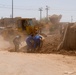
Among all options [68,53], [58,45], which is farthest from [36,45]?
[68,53]

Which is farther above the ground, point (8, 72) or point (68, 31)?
point (68, 31)

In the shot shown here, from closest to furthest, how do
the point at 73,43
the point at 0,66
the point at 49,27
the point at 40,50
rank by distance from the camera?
1. the point at 0,66
2. the point at 73,43
3. the point at 40,50
4. the point at 49,27

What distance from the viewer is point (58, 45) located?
72.7ft

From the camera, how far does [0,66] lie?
47.9 feet

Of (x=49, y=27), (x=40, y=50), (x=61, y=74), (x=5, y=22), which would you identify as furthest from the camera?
(x=5, y=22)

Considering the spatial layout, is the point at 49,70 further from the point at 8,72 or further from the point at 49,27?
the point at 49,27

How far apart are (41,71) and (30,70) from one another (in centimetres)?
66

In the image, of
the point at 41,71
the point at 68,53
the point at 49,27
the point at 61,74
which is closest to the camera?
the point at 61,74

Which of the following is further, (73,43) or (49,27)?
(49,27)

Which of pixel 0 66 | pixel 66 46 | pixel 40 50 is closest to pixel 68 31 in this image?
pixel 66 46

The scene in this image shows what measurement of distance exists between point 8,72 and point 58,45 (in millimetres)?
9811

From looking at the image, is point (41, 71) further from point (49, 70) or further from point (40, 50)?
point (40, 50)

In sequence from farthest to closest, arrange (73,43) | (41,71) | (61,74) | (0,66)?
(73,43) → (0,66) → (41,71) → (61,74)

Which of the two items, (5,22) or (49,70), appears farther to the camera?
(5,22)
